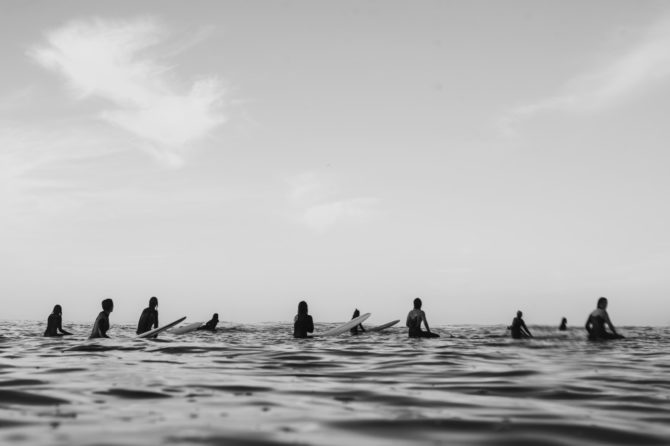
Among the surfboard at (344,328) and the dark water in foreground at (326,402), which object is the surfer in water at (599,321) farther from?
the surfboard at (344,328)

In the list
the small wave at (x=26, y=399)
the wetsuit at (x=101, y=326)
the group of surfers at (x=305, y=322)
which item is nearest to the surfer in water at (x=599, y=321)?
the group of surfers at (x=305, y=322)

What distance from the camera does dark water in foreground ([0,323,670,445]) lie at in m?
4.38

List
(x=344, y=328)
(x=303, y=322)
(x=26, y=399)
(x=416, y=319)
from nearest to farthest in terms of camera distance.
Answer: (x=26, y=399) < (x=303, y=322) < (x=416, y=319) < (x=344, y=328)

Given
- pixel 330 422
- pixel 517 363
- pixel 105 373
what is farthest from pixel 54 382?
pixel 517 363

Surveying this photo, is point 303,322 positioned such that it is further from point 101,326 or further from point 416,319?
point 101,326

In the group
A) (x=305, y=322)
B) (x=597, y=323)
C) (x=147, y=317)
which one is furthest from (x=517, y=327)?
(x=147, y=317)

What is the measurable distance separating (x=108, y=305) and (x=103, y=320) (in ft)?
2.39

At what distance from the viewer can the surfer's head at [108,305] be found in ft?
51.3

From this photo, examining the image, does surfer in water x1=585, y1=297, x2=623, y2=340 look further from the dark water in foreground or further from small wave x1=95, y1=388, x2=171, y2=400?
small wave x1=95, y1=388, x2=171, y2=400

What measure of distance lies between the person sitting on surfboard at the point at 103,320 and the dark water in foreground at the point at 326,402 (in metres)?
5.04

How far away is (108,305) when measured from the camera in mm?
15695

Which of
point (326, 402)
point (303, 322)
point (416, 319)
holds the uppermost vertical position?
point (416, 319)

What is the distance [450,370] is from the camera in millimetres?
9484

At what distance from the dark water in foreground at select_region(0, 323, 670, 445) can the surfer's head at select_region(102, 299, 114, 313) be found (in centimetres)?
501
